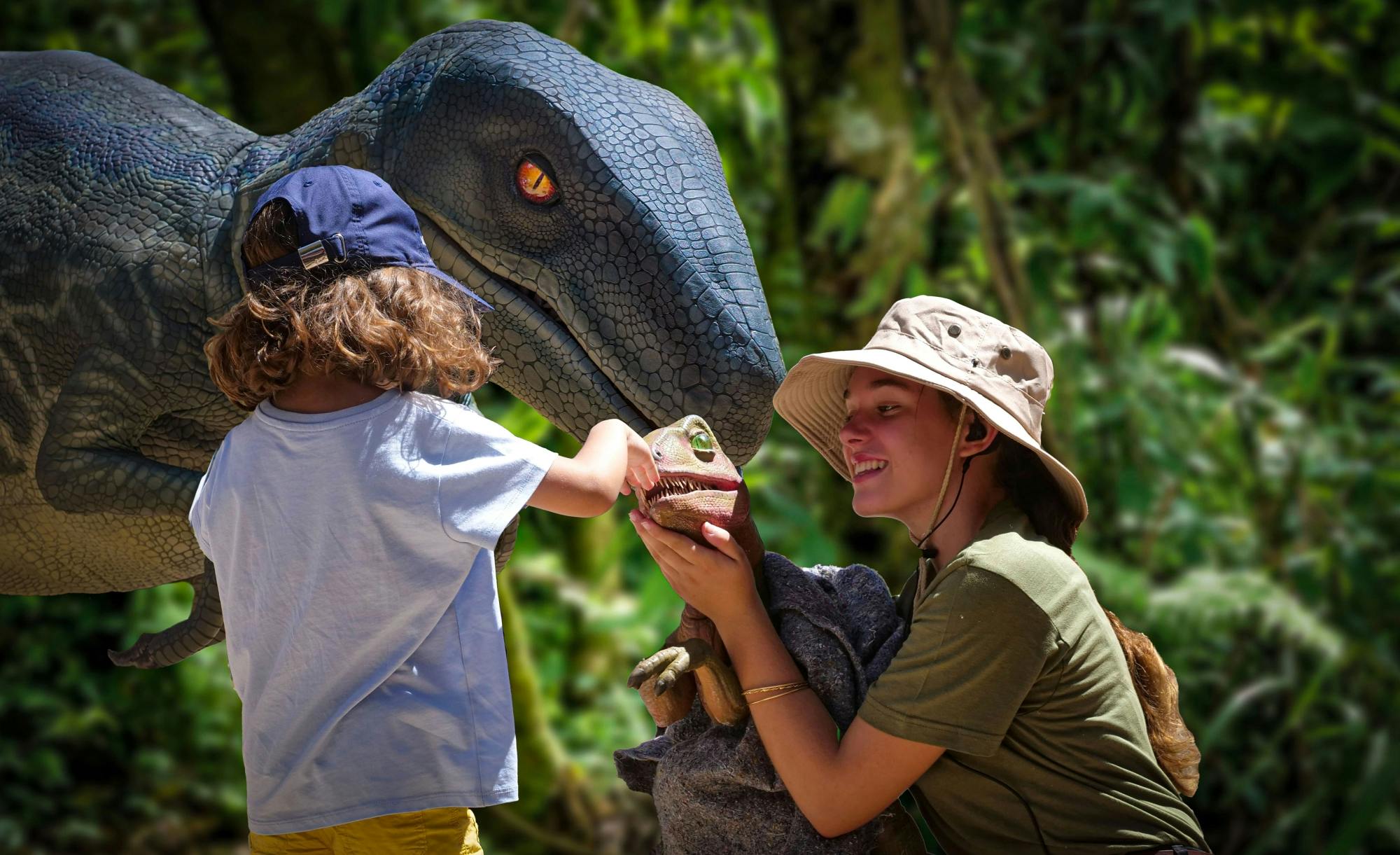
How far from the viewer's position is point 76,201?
1407 millimetres

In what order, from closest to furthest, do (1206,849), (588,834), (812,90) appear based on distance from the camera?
(1206,849) → (588,834) → (812,90)

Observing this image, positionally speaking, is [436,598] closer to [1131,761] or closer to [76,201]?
[76,201]

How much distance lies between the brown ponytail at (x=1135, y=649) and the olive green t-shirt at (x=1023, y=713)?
3 cm

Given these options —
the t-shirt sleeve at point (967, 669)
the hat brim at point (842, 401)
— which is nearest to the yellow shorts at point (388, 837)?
the t-shirt sleeve at point (967, 669)

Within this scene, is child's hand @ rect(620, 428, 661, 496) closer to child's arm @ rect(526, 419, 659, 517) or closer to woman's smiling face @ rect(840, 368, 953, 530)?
child's arm @ rect(526, 419, 659, 517)

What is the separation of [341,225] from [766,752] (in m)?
0.63

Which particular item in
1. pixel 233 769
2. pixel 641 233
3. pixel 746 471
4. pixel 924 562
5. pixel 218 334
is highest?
pixel 641 233

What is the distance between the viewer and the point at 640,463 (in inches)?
47.1

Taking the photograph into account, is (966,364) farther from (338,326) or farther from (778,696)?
(338,326)

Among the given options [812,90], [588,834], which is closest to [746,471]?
[588,834]

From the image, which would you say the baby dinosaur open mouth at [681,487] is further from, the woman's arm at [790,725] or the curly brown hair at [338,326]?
the curly brown hair at [338,326]

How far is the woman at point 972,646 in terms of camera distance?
1.27 metres

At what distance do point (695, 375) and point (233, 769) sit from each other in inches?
146

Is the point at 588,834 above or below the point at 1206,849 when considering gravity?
below
